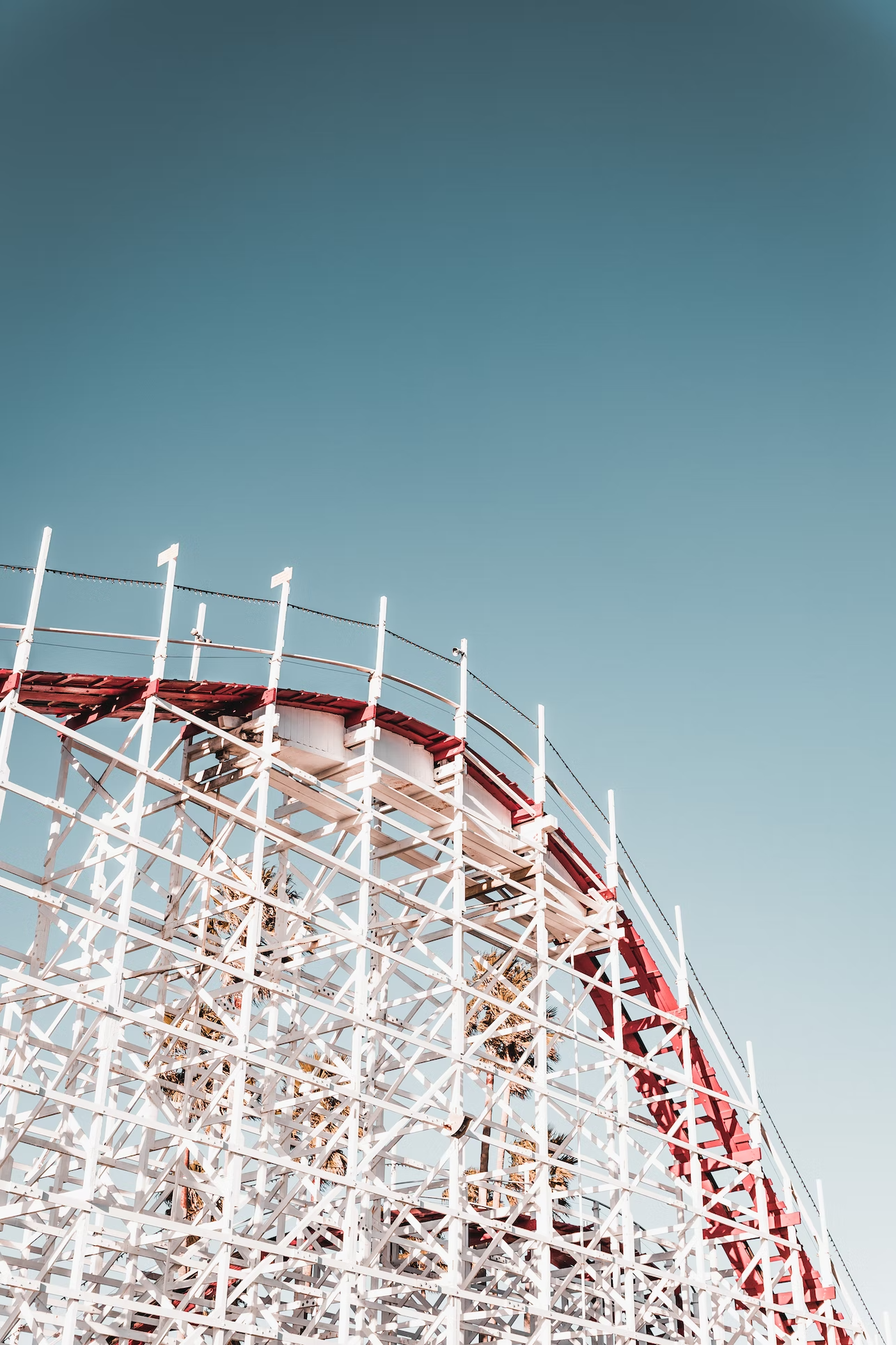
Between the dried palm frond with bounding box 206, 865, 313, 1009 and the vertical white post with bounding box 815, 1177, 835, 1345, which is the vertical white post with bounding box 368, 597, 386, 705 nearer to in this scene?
the dried palm frond with bounding box 206, 865, 313, 1009

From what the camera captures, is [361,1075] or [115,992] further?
[361,1075]

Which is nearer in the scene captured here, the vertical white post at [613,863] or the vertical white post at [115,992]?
the vertical white post at [115,992]

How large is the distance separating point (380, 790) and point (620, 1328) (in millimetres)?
7914

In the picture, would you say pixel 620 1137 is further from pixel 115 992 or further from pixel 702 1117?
pixel 115 992

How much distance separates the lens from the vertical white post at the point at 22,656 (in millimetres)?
16094

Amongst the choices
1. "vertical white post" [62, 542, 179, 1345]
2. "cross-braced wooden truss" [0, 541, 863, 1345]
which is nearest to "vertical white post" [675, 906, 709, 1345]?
"cross-braced wooden truss" [0, 541, 863, 1345]

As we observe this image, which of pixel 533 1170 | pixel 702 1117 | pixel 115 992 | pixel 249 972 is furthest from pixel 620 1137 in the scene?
pixel 115 992

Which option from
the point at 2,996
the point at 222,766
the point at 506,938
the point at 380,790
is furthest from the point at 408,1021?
the point at 2,996

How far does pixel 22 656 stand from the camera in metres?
16.8

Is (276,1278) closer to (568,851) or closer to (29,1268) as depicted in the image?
(29,1268)

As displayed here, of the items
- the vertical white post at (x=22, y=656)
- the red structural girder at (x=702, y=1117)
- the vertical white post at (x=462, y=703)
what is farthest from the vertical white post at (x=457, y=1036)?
the vertical white post at (x=22, y=656)

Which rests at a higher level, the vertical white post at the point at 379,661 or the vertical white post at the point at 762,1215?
the vertical white post at the point at 379,661

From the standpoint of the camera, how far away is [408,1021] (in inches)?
851

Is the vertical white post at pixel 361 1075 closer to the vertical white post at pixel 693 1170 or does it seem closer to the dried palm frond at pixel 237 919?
the dried palm frond at pixel 237 919
